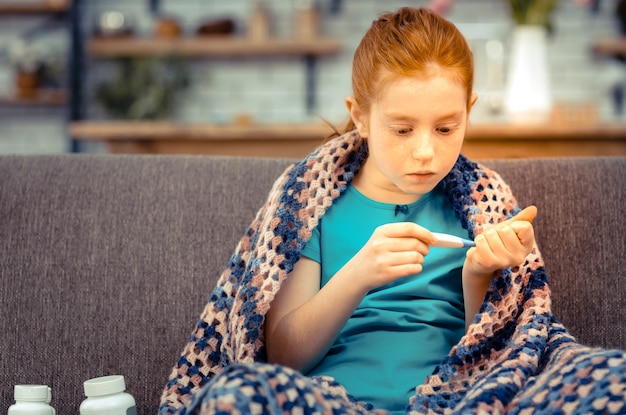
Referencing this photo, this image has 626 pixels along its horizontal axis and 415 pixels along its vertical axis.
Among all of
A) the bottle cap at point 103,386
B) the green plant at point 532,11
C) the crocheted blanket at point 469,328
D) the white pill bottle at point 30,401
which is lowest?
the white pill bottle at point 30,401

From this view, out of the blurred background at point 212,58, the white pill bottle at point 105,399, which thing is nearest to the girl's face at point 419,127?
the white pill bottle at point 105,399

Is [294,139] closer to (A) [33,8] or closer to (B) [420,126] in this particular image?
(B) [420,126]

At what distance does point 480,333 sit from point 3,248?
867mm

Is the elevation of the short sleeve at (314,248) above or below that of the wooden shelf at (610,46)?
below

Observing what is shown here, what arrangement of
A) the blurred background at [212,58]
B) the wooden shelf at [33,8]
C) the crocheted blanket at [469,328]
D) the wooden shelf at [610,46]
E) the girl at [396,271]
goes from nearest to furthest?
the crocheted blanket at [469,328] → the girl at [396,271] → the wooden shelf at [610,46] → the blurred background at [212,58] → the wooden shelf at [33,8]

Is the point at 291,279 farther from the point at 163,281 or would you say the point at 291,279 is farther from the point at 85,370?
the point at 85,370

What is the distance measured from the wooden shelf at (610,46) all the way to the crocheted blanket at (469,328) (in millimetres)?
2932

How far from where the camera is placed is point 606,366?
102 centimetres

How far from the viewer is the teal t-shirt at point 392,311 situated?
127 centimetres

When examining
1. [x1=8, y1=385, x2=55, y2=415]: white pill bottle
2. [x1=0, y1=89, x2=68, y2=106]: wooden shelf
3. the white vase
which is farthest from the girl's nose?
[x1=0, y1=89, x2=68, y2=106]: wooden shelf

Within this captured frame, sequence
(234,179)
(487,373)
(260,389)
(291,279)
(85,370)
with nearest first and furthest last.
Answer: (260,389), (487,373), (291,279), (85,370), (234,179)

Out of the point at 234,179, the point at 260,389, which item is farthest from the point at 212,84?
the point at 260,389

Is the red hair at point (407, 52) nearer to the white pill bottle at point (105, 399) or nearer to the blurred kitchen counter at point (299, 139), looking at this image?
the white pill bottle at point (105, 399)

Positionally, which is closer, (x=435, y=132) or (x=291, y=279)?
(x=435, y=132)
